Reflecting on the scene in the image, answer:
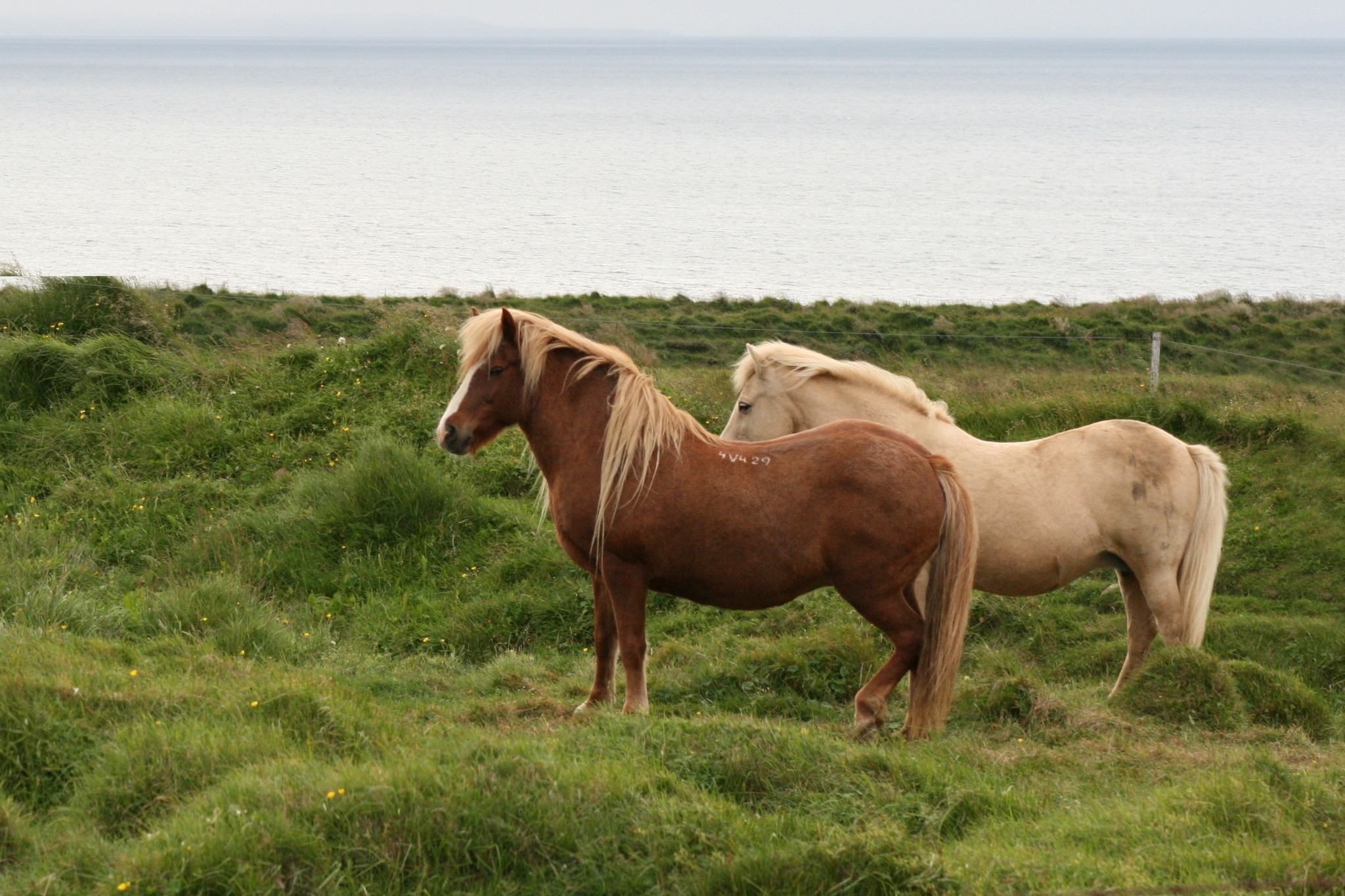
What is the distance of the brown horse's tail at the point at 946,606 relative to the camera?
17.4ft

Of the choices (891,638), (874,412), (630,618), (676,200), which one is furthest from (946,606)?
(676,200)

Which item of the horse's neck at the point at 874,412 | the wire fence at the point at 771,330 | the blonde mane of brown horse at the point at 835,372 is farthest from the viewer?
the wire fence at the point at 771,330

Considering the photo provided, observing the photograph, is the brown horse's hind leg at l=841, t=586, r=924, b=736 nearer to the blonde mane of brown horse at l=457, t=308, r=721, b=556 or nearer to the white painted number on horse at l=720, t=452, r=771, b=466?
the white painted number on horse at l=720, t=452, r=771, b=466

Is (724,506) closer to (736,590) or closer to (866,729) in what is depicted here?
(736,590)

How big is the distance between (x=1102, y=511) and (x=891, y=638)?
6.62 feet

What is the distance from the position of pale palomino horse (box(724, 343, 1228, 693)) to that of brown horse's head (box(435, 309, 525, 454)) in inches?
90.2

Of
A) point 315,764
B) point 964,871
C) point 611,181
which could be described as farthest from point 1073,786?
point 611,181

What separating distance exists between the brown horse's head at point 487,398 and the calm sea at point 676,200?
28.9 meters

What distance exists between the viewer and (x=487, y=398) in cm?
559

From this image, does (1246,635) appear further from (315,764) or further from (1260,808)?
(315,764)

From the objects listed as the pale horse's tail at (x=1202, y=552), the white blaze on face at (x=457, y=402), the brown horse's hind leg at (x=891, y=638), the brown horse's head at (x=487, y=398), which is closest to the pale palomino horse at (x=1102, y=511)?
the pale horse's tail at (x=1202, y=552)

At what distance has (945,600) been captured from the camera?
17.4 ft

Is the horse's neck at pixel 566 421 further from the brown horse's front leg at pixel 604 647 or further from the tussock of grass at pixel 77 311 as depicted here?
the tussock of grass at pixel 77 311

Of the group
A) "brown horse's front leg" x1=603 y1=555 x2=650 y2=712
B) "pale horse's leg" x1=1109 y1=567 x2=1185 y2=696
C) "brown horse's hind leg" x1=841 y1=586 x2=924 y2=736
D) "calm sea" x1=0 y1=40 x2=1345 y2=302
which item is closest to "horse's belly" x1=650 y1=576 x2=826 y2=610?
"brown horse's front leg" x1=603 y1=555 x2=650 y2=712
